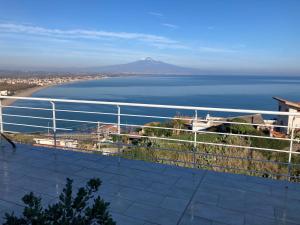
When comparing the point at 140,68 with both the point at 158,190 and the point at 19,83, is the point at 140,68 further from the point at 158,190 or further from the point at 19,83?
the point at 158,190

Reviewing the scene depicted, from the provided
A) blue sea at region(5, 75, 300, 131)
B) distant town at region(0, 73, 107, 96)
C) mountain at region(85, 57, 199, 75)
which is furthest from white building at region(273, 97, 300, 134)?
mountain at region(85, 57, 199, 75)

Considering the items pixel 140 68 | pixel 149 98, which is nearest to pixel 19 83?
pixel 149 98

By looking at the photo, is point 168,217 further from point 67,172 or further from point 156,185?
point 67,172

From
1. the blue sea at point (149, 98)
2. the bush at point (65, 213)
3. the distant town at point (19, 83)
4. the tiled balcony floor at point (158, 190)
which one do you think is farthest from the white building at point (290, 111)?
the blue sea at point (149, 98)

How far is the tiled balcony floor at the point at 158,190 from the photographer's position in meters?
2.77

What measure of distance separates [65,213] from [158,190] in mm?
2212

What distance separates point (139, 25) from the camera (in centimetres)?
4138

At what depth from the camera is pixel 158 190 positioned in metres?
3.35

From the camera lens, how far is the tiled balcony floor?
2768 millimetres

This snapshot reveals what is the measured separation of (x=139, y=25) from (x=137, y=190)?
132 feet

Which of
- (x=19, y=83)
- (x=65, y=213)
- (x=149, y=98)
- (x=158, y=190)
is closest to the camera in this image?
(x=65, y=213)

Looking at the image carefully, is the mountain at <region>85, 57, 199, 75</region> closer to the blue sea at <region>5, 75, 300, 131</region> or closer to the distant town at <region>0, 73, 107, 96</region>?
the blue sea at <region>5, 75, 300, 131</region>

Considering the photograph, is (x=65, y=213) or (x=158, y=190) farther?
(x=158, y=190)

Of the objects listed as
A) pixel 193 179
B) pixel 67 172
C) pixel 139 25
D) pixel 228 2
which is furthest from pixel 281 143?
pixel 139 25
